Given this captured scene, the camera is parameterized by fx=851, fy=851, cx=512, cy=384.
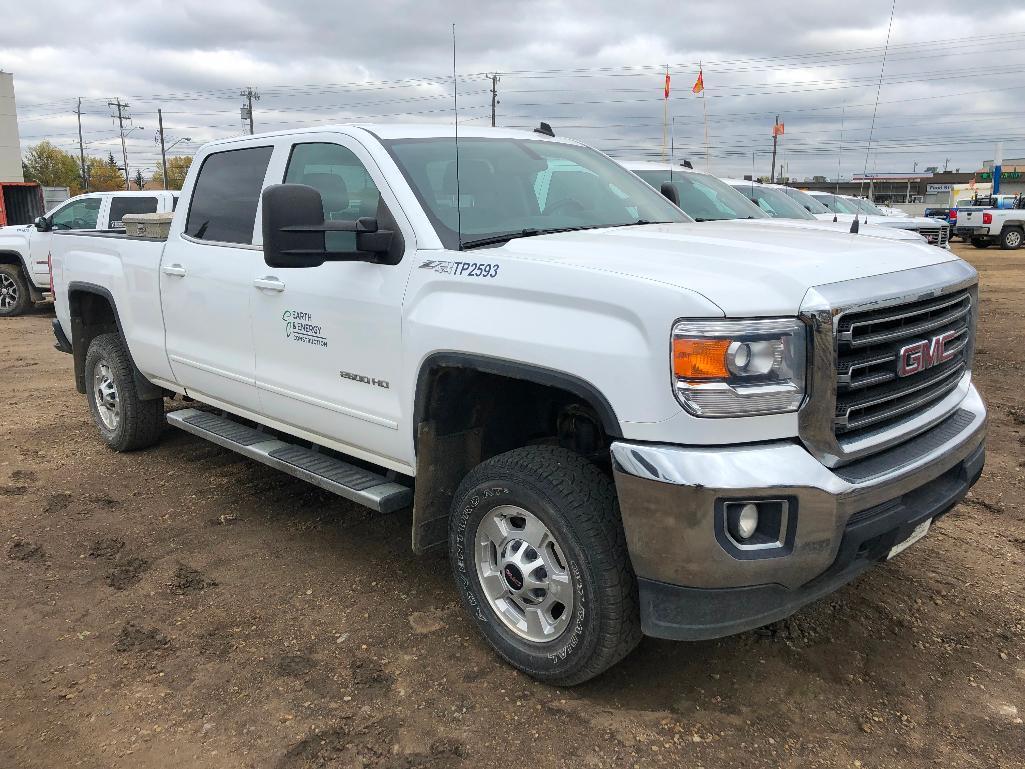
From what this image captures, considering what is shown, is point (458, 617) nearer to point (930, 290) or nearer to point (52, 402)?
point (930, 290)

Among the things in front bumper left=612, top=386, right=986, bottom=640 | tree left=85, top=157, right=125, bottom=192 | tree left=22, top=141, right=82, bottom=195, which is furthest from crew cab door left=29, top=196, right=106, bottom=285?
tree left=85, top=157, right=125, bottom=192

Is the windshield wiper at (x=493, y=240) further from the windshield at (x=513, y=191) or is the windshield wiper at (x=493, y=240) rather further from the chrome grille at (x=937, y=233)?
the chrome grille at (x=937, y=233)

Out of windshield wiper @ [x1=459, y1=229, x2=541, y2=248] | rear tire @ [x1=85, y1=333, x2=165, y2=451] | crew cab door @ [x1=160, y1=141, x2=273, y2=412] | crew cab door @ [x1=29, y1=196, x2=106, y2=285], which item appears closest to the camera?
windshield wiper @ [x1=459, y1=229, x2=541, y2=248]

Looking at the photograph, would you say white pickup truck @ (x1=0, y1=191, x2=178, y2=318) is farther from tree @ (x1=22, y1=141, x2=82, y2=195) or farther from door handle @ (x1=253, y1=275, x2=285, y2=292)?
tree @ (x1=22, y1=141, x2=82, y2=195)

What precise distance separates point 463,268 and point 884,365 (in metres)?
1.48

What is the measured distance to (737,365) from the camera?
2.48 m

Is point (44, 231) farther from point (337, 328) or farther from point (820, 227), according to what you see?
point (820, 227)

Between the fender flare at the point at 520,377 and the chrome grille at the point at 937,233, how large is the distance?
14508 mm

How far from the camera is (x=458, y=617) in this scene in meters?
3.65

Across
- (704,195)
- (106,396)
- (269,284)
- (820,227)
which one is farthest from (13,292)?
(820,227)

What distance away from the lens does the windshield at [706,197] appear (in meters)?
8.44

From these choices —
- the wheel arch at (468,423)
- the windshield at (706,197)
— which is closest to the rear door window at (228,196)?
the wheel arch at (468,423)

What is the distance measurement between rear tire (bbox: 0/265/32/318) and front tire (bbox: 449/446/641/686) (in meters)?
13.4

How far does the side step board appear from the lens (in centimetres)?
362
